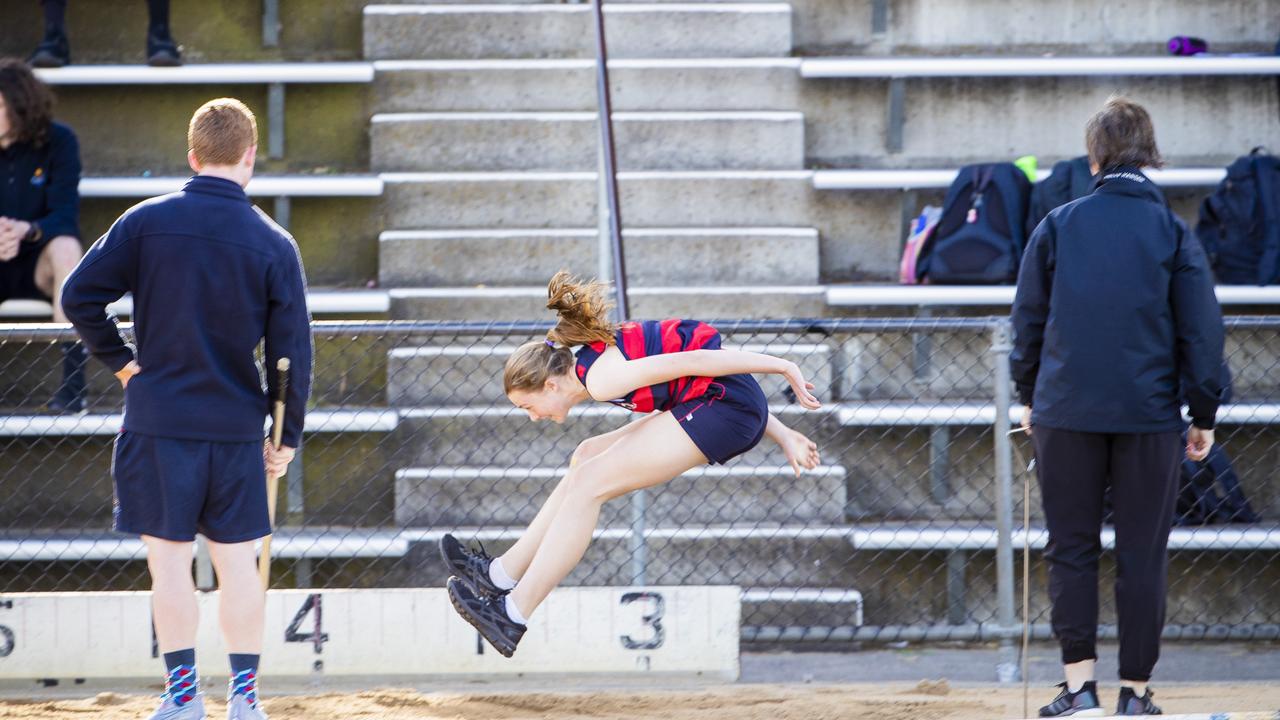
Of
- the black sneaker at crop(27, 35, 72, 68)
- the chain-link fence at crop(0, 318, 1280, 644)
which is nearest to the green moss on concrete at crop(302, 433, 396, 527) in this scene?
the chain-link fence at crop(0, 318, 1280, 644)

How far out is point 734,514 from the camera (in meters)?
5.88

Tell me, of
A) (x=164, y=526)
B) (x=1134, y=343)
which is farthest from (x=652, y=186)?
(x=164, y=526)

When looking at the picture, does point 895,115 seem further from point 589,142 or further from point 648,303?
point 648,303

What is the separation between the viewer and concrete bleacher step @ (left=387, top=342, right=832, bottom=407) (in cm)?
604

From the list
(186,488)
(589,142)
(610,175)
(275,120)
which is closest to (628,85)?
(589,142)

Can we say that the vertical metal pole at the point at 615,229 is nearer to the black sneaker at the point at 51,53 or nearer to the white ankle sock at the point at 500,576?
the white ankle sock at the point at 500,576

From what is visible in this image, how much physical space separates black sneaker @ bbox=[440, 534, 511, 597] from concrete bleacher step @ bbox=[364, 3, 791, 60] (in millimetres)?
3597

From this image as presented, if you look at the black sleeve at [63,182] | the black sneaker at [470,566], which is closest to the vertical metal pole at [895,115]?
the black sneaker at [470,566]

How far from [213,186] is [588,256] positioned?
114 inches

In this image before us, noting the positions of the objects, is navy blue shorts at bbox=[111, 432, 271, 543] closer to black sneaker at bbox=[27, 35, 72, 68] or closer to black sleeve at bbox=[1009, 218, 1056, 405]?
black sleeve at bbox=[1009, 218, 1056, 405]

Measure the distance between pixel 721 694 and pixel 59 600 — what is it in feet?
7.58

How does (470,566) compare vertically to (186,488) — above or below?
below

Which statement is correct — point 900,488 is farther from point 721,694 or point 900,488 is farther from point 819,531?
point 721,694

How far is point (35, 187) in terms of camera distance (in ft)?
20.2
